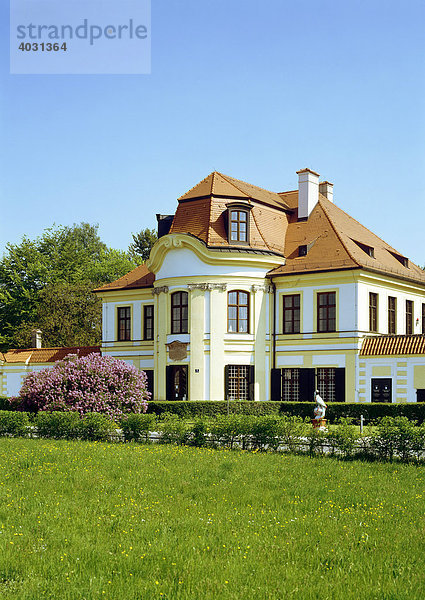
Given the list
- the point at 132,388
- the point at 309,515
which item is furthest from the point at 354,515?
the point at 132,388

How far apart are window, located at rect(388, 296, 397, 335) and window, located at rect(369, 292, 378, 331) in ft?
5.60

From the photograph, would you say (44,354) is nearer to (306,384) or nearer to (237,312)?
(237,312)

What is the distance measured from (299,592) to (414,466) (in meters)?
9.84

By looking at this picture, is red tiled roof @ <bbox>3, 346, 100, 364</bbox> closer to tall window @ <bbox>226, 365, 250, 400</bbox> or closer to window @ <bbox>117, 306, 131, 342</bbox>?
window @ <bbox>117, 306, 131, 342</bbox>

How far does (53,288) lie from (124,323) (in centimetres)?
2054

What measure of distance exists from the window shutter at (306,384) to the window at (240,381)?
254cm

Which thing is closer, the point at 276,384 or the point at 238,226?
the point at 276,384

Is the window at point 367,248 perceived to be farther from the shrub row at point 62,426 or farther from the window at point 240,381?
the shrub row at point 62,426

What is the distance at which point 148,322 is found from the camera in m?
43.6

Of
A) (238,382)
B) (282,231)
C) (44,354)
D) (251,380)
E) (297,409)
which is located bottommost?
(297,409)

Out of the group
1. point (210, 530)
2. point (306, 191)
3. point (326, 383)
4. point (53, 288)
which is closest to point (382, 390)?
point (326, 383)

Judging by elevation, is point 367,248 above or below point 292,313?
above

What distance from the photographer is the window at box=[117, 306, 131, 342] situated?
44438mm

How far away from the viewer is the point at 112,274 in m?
72.1
